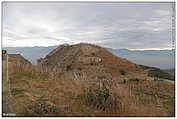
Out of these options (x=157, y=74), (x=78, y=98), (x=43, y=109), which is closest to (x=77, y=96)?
(x=78, y=98)

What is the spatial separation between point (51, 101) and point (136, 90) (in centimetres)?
163

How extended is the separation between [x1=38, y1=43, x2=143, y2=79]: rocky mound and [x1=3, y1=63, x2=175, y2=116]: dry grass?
1.87 meters

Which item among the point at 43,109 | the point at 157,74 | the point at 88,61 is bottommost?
the point at 43,109

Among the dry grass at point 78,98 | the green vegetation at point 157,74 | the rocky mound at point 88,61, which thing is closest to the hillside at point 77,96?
the dry grass at point 78,98

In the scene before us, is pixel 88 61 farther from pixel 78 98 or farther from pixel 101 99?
pixel 101 99

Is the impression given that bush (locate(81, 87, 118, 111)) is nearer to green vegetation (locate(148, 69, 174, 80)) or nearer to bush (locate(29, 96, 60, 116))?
bush (locate(29, 96, 60, 116))

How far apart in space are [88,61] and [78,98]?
360 centimetres

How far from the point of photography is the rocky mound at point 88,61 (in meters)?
6.49

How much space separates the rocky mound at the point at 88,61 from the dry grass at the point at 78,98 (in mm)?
1875

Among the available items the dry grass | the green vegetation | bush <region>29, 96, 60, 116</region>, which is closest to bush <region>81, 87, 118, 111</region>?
the dry grass

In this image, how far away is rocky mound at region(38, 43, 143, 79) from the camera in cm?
649

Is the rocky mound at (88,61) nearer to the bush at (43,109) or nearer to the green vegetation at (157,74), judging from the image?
the green vegetation at (157,74)

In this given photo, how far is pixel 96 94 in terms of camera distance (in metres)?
3.39

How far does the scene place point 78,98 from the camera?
3.51 m
